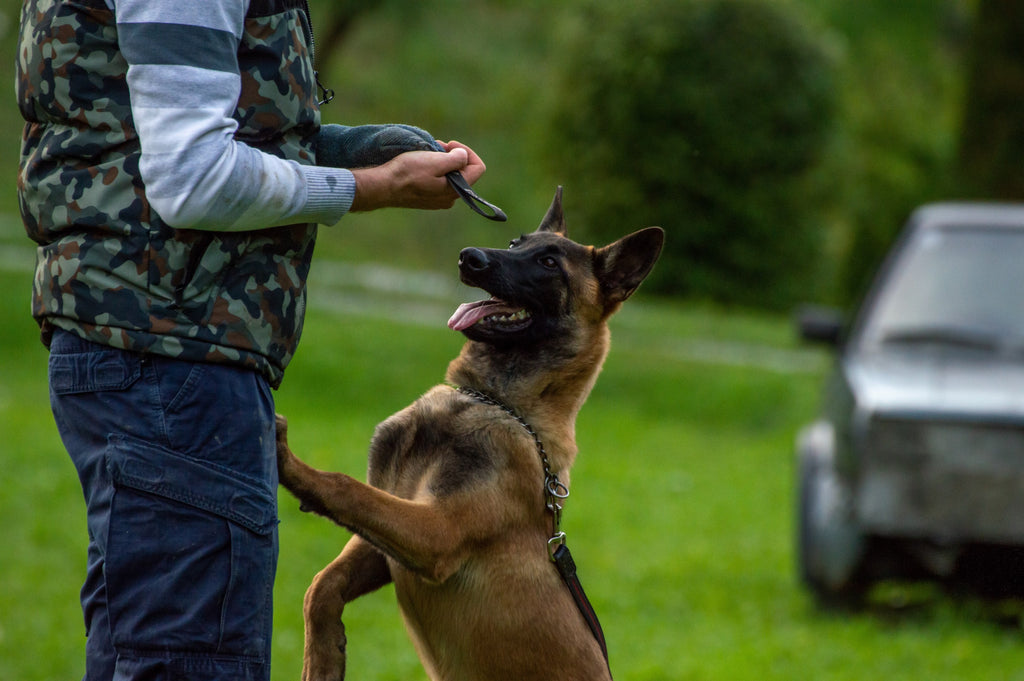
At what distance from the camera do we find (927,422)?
6.25m

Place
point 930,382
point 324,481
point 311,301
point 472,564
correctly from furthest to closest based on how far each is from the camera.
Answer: point 311,301 < point 930,382 < point 472,564 < point 324,481

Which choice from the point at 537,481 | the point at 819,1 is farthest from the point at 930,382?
the point at 819,1

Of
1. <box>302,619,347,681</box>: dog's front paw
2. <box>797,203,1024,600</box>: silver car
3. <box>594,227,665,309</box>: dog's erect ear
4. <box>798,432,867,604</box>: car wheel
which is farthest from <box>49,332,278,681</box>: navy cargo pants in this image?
<box>798,432,867,604</box>: car wheel

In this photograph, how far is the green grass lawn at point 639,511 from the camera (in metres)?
6.14

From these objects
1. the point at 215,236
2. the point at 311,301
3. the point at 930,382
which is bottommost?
the point at 311,301

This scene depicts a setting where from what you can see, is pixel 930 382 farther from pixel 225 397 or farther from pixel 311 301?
pixel 311 301

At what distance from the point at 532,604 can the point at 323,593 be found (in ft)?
1.68

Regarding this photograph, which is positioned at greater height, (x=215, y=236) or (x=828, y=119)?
(x=215, y=236)

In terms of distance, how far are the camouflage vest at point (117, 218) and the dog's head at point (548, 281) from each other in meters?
0.80

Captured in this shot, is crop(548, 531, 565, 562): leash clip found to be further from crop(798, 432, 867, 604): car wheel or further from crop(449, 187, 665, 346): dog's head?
crop(798, 432, 867, 604): car wheel

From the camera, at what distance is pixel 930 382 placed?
261 inches

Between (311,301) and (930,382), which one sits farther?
(311,301)

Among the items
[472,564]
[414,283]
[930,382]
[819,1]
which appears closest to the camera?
[472,564]

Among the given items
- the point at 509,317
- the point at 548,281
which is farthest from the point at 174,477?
the point at 548,281
